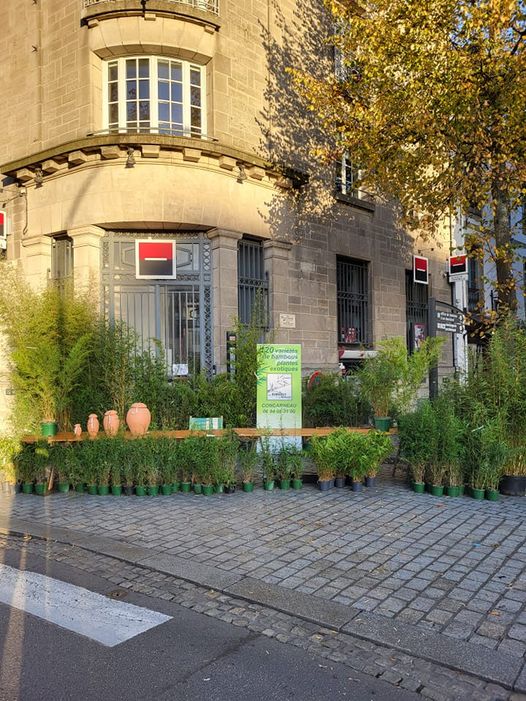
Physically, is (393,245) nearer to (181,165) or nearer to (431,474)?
(181,165)

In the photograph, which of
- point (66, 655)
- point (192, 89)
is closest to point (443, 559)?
point (66, 655)

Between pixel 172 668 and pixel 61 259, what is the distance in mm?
9477

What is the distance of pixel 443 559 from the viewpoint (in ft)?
15.5

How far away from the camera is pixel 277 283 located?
12.0 m

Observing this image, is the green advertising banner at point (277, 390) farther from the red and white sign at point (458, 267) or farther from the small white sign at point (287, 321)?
the red and white sign at point (458, 267)

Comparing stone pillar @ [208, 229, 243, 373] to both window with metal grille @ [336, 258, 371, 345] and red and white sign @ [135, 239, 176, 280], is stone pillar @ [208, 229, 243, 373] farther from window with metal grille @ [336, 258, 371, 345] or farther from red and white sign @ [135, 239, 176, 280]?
window with metal grille @ [336, 258, 371, 345]

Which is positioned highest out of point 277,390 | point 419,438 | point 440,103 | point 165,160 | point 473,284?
point 440,103

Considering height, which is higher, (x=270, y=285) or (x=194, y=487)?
(x=270, y=285)

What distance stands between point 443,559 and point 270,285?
7.95 m

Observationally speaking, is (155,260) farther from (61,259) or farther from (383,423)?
(383,423)

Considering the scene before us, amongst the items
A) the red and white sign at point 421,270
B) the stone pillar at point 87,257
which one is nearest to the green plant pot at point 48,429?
the stone pillar at point 87,257

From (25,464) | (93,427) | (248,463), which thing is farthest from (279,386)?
(25,464)

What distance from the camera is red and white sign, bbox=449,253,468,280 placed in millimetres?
15219

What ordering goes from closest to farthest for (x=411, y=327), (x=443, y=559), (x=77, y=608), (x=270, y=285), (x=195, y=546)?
(x=77, y=608)
(x=443, y=559)
(x=195, y=546)
(x=270, y=285)
(x=411, y=327)
